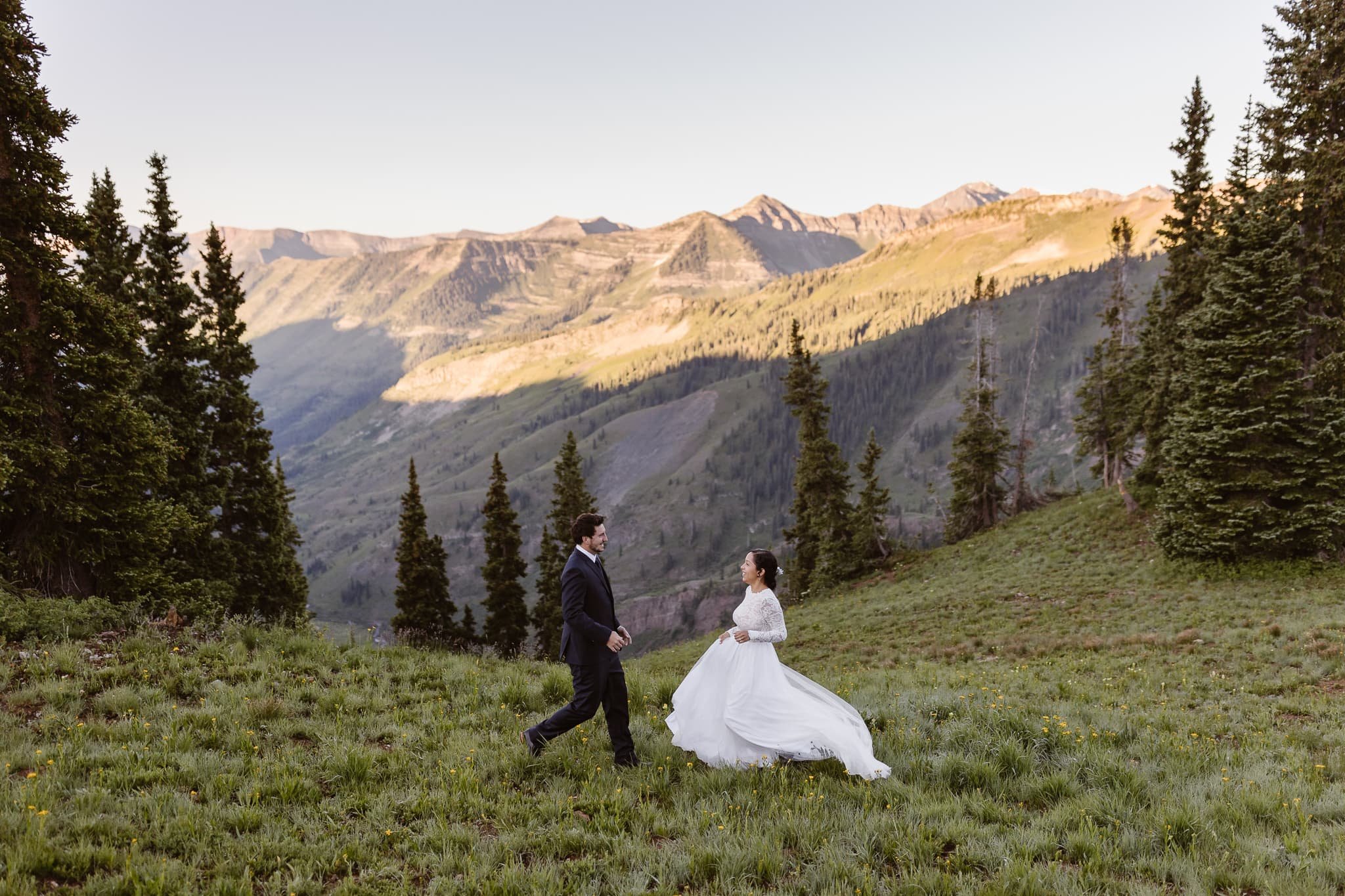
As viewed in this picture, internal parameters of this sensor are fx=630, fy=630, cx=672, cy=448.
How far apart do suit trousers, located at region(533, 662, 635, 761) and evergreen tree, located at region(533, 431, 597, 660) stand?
36304mm

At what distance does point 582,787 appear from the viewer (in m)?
6.93

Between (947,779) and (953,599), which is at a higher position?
(947,779)

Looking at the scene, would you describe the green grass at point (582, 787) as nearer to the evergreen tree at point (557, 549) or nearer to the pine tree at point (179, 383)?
the pine tree at point (179, 383)

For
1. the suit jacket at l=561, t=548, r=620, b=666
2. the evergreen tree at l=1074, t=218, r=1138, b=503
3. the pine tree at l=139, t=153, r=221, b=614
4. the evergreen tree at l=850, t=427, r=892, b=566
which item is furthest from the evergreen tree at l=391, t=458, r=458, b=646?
the evergreen tree at l=1074, t=218, r=1138, b=503

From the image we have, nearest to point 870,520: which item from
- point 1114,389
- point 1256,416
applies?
point 1114,389

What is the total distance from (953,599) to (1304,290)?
1773 centimetres

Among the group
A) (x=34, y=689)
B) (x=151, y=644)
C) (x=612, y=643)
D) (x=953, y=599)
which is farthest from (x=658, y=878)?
(x=953, y=599)

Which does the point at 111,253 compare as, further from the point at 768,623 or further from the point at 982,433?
the point at 982,433

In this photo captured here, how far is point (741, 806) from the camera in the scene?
6.47 m

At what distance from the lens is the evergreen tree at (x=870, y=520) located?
46688mm

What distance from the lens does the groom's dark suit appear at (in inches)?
297

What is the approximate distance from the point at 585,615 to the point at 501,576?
133 ft

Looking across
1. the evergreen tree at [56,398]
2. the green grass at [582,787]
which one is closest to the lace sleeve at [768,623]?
the green grass at [582,787]

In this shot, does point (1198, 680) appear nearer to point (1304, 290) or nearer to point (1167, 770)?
point (1167, 770)
